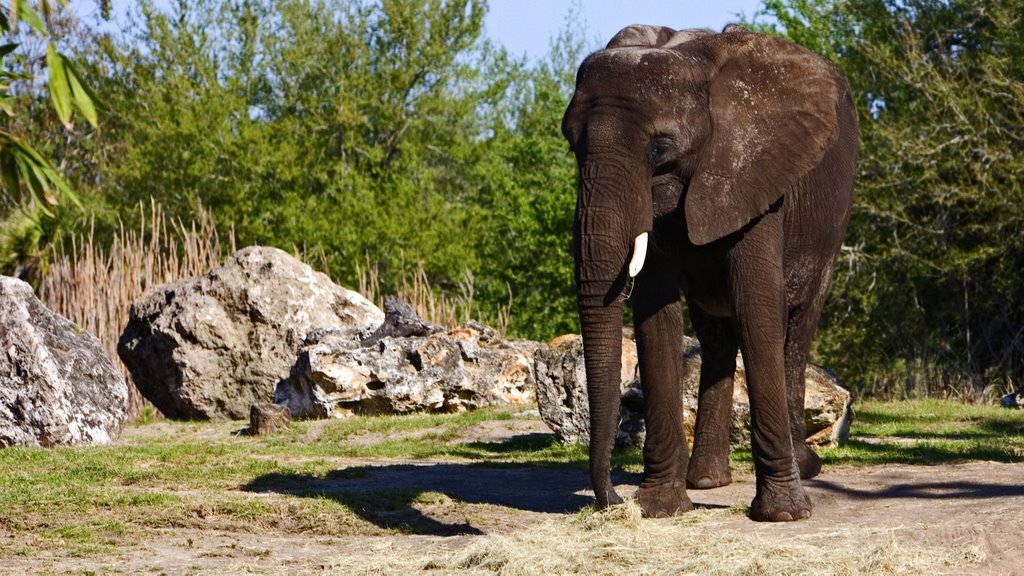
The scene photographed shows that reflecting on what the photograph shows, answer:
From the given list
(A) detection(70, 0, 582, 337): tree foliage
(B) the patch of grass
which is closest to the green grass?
(B) the patch of grass

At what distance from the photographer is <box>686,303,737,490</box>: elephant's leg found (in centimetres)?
922

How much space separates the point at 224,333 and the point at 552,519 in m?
10.2

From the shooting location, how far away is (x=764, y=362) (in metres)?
7.88

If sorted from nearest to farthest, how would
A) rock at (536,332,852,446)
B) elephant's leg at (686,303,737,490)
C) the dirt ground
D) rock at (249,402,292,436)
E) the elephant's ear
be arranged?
the dirt ground → the elephant's ear → elephant's leg at (686,303,737,490) → rock at (536,332,852,446) → rock at (249,402,292,436)

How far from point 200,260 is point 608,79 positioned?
1467 centimetres

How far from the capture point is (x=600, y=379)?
7266 millimetres

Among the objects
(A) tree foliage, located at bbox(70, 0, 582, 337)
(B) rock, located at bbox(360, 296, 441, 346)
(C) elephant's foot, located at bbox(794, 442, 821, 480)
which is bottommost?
(C) elephant's foot, located at bbox(794, 442, 821, 480)

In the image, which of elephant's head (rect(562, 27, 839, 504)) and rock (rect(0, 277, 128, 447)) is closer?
elephant's head (rect(562, 27, 839, 504))

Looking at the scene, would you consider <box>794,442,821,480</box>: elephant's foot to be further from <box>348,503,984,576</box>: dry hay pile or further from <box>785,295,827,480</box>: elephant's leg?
<box>348,503,984,576</box>: dry hay pile

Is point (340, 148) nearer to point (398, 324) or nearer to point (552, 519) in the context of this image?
point (398, 324)

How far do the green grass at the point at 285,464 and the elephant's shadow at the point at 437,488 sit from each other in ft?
0.10

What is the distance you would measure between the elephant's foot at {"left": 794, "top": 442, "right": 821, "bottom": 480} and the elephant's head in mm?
2076

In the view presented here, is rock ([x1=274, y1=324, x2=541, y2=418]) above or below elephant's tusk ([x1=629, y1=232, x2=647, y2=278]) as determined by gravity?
below

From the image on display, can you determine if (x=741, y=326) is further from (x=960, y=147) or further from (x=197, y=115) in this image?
(x=197, y=115)
